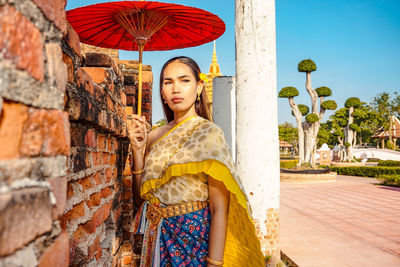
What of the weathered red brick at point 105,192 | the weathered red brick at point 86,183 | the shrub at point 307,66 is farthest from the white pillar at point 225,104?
the shrub at point 307,66

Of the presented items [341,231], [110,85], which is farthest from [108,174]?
[341,231]

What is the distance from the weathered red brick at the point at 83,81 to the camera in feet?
3.75

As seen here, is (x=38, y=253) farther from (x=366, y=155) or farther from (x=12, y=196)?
(x=366, y=155)

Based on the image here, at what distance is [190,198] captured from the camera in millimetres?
1568

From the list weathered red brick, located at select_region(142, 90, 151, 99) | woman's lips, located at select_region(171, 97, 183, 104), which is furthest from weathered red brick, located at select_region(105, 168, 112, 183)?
weathered red brick, located at select_region(142, 90, 151, 99)

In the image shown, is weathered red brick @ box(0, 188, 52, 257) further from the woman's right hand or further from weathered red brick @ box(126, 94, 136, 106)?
weathered red brick @ box(126, 94, 136, 106)

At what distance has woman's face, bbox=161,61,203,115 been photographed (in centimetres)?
172

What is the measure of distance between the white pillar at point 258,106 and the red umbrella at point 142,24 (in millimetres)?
1018

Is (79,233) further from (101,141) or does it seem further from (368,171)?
(368,171)

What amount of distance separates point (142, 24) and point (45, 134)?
4.61 feet

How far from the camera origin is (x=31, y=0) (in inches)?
24.1

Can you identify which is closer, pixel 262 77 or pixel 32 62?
pixel 32 62

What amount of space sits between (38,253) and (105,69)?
1234 millimetres

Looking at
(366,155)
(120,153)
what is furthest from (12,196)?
(366,155)
